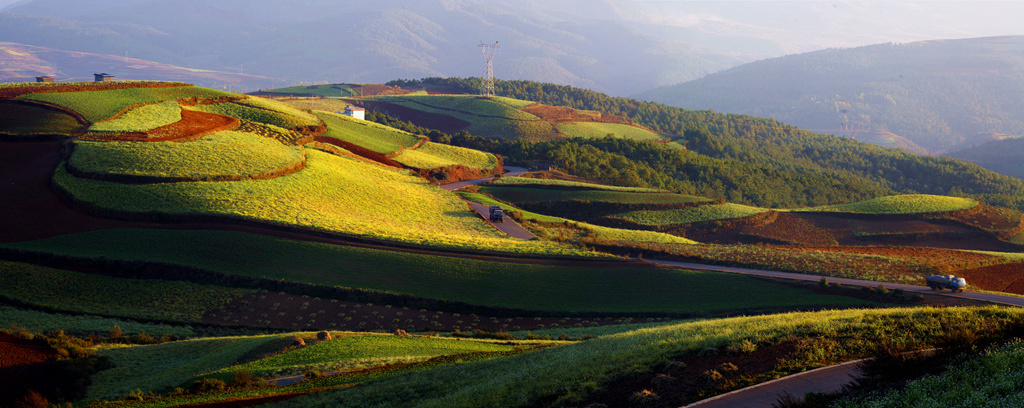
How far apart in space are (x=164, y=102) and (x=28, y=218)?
36652 mm

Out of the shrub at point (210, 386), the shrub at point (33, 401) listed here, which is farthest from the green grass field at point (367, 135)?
the shrub at point (33, 401)

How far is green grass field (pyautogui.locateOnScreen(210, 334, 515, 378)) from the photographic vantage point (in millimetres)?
21891

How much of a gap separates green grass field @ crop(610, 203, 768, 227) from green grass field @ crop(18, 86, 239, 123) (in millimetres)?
55922

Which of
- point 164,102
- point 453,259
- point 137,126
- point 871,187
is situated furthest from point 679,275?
point 871,187

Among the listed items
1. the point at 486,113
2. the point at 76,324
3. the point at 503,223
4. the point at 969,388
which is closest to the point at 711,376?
the point at 969,388

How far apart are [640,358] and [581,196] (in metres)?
59.1

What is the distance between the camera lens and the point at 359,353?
77.4 feet

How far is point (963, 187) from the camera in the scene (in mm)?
140000

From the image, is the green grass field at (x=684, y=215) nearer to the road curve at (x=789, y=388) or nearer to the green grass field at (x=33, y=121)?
the road curve at (x=789, y=388)

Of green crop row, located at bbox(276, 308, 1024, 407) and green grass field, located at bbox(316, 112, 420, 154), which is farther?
green grass field, located at bbox(316, 112, 420, 154)

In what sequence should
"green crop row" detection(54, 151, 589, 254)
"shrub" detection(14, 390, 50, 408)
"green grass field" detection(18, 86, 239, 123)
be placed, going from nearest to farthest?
"shrub" detection(14, 390, 50, 408)
"green crop row" detection(54, 151, 589, 254)
"green grass field" detection(18, 86, 239, 123)

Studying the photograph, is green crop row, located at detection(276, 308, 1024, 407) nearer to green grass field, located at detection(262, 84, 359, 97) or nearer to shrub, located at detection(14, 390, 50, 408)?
shrub, located at detection(14, 390, 50, 408)

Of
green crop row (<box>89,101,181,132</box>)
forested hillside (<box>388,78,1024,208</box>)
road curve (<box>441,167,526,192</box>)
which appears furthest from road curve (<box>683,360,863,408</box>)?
forested hillside (<box>388,78,1024,208</box>)

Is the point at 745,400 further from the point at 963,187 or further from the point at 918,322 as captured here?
the point at 963,187
